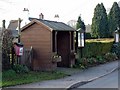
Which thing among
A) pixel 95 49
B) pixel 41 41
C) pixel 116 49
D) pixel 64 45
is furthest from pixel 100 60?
pixel 41 41

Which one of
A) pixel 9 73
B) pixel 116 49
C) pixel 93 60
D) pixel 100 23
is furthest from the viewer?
pixel 100 23

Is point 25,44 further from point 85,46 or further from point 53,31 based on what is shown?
point 85,46

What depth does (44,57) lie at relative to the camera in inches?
782

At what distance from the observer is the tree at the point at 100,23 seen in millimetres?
47675

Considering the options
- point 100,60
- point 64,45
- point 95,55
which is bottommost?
point 100,60

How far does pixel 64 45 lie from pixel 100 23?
26.0 metres

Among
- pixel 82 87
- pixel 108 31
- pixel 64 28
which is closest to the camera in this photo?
pixel 82 87

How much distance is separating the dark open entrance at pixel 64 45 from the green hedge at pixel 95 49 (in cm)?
353

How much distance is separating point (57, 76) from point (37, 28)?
3.93 metres

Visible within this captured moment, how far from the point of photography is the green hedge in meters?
28.0

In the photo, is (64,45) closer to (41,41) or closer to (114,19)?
(41,41)

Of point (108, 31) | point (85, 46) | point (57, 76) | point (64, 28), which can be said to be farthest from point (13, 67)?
point (108, 31)

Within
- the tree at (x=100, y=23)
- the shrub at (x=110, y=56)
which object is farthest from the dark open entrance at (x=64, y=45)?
the tree at (x=100, y=23)

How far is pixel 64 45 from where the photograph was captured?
22766 millimetres
